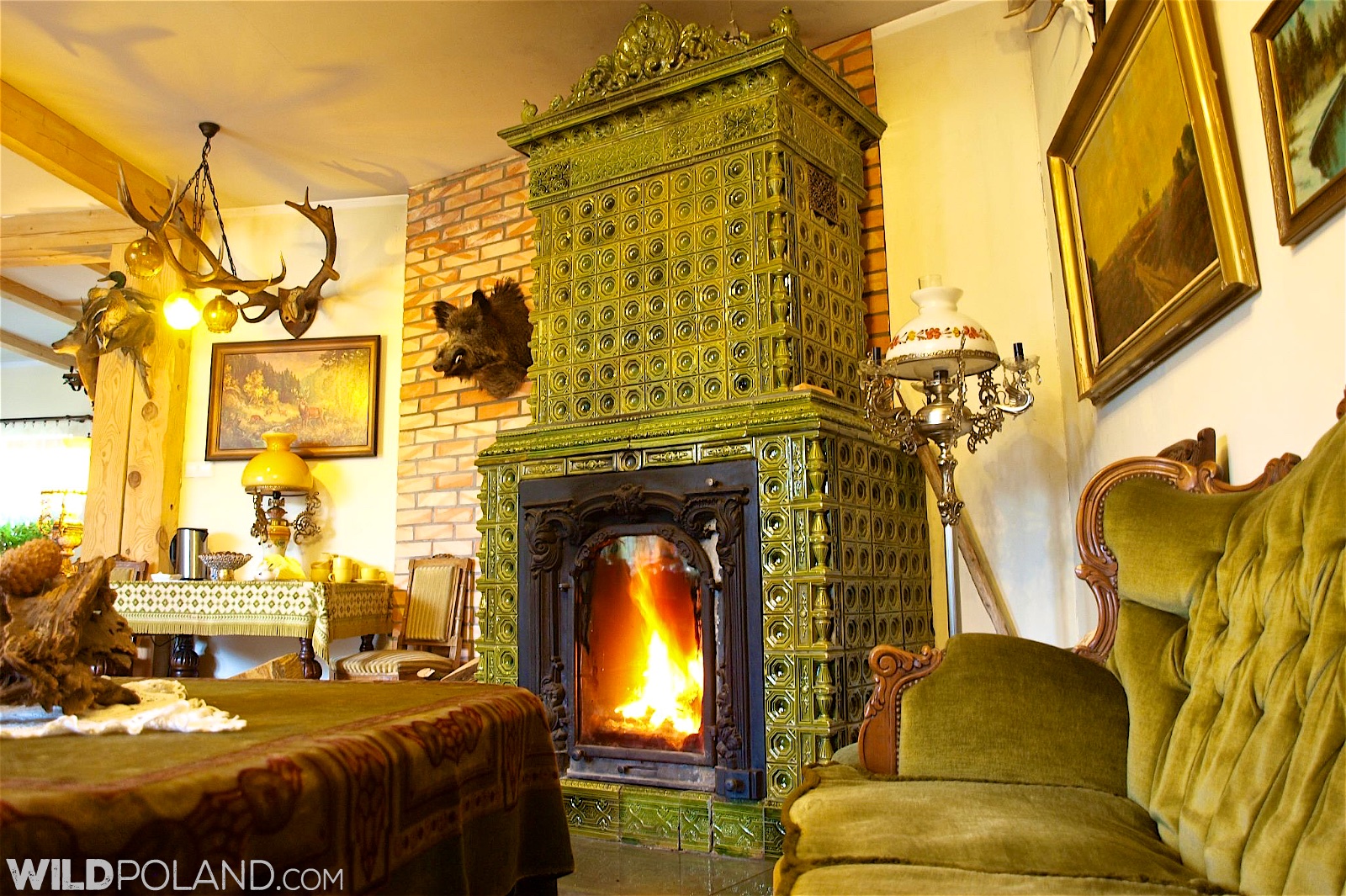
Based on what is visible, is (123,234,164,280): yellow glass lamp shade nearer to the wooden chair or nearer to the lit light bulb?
the lit light bulb

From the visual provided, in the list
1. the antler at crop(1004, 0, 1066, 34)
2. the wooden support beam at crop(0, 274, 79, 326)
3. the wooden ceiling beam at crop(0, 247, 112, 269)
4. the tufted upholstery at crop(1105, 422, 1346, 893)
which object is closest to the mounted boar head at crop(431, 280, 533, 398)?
the antler at crop(1004, 0, 1066, 34)

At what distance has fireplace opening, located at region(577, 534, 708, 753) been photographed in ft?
10.5

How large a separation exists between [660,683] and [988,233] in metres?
2.28

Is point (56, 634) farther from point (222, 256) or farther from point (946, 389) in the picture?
point (222, 256)

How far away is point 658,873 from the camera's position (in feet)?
8.99

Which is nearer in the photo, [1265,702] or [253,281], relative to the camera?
[1265,702]

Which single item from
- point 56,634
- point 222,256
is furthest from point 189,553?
point 56,634

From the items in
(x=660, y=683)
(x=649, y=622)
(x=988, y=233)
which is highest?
(x=988, y=233)

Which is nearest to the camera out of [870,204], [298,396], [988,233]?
[988,233]

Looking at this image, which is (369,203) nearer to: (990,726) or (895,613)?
(895,613)

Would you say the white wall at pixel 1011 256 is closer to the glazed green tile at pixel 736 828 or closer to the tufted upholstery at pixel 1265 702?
the tufted upholstery at pixel 1265 702

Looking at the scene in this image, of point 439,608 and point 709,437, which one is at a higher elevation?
point 709,437

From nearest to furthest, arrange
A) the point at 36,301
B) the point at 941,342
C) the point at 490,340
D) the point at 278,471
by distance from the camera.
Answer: the point at 941,342 < the point at 490,340 < the point at 278,471 < the point at 36,301

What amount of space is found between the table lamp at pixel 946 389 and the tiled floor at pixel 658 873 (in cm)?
97
